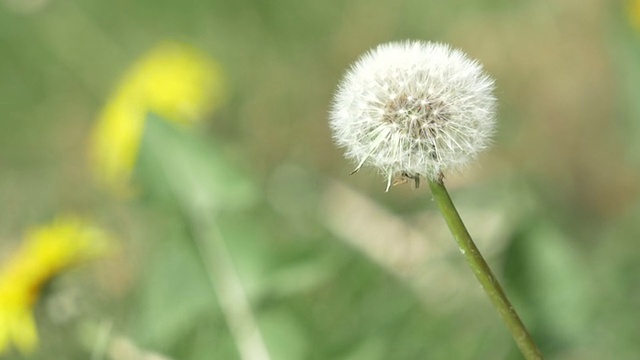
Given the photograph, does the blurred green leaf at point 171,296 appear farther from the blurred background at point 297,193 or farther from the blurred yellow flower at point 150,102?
the blurred yellow flower at point 150,102

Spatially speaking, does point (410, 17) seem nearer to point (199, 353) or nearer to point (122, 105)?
point (122, 105)

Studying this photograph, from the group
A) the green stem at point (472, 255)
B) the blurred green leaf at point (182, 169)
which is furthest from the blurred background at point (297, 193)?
the green stem at point (472, 255)

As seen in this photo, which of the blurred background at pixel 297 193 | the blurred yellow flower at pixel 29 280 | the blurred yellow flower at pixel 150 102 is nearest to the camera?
the blurred background at pixel 297 193

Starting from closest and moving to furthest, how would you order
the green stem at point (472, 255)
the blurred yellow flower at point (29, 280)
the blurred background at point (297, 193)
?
the green stem at point (472, 255), the blurred background at point (297, 193), the blurred yellow flower at point (29, 280)

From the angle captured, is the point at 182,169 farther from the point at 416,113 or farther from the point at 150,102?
the point at 416,113

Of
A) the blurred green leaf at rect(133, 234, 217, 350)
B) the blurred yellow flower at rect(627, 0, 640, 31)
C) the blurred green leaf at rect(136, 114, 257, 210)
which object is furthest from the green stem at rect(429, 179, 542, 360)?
the blurred yellow flower at rect(627, 0, 640, 31)

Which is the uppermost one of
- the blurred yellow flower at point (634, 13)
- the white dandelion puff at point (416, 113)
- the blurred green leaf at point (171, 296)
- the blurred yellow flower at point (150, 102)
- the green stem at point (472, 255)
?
the blurred yellow flower at point (150, 102)
